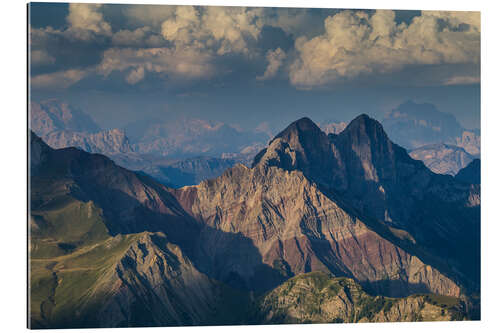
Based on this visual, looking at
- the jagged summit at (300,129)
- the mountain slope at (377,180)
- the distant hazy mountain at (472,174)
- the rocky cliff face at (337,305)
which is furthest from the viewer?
the distant hazy mountain at (472,174)

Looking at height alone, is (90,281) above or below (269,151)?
below

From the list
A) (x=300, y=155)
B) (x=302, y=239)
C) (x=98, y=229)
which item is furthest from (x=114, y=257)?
(x=300, y=155)

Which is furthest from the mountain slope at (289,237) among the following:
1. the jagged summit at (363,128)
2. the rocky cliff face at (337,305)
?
the jagged summit at (363,128)

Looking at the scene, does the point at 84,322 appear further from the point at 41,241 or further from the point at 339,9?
the point at 339,9

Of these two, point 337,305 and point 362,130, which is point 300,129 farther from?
point 337,305

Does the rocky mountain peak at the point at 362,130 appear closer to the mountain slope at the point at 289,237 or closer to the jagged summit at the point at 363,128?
the jagged summit at the point at 363,128

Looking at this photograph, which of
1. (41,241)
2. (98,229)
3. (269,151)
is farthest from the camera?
(269,151)

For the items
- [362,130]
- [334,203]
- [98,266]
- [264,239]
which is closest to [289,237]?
[264,239]

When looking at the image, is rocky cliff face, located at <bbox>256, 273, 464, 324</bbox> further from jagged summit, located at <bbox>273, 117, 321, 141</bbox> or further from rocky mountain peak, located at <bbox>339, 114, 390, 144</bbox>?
rocky mountain peak, located at <bbox>339, 114, 390, 144</bbox>
